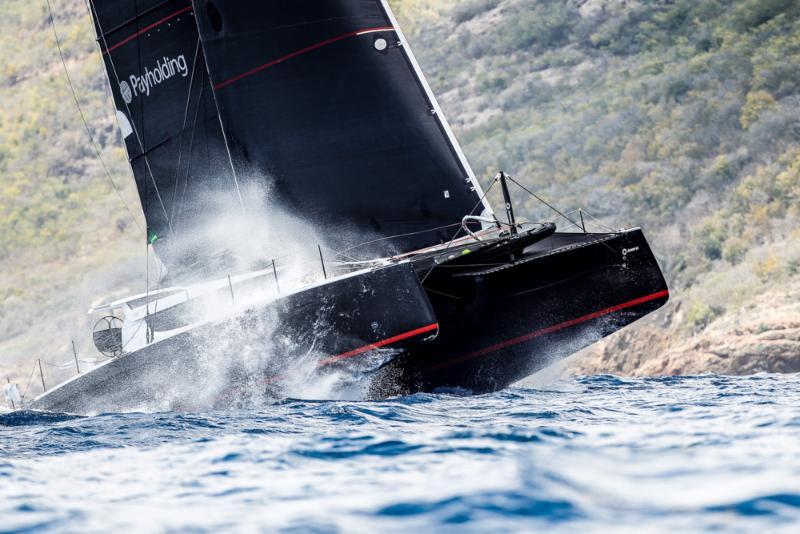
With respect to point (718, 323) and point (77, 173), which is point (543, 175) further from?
point (77, 173)

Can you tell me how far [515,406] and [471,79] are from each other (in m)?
23.8

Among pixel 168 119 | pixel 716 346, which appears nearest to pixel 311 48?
pixel 168 119

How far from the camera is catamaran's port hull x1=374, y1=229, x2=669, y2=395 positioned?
30.1 ft

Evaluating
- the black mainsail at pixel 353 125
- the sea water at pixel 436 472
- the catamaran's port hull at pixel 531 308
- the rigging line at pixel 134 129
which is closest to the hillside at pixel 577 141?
the catamaran's port hull at pixel 531 308

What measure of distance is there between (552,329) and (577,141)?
15.3 meters

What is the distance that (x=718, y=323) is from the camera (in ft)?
45.9

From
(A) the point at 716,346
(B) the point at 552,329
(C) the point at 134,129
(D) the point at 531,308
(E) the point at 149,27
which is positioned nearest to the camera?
(D) the point at 531,308

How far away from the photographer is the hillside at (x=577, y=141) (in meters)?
17.3

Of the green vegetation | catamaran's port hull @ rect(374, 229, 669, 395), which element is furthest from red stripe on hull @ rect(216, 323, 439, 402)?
the green vegetation

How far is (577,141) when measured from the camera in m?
24.1

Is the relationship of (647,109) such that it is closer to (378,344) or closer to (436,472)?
(378,344)

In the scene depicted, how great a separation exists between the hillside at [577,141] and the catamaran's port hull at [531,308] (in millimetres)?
3494

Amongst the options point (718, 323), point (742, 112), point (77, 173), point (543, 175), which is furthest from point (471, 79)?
point (718, 323)

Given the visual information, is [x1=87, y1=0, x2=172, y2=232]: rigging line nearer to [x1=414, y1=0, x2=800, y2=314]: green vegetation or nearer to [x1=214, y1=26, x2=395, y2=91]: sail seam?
[x1=214, y1=26, x2=395, y2=91]: sail seam
